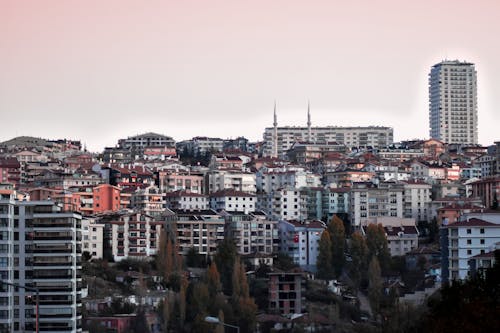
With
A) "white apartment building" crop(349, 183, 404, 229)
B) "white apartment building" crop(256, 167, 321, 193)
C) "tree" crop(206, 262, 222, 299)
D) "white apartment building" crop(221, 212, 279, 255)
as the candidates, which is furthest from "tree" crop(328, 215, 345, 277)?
"white apartment building" crop(256, 167, 321, 193)

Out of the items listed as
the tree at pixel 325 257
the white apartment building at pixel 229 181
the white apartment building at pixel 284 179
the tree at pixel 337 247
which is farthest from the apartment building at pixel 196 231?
the white apartment building at pixel 229 181

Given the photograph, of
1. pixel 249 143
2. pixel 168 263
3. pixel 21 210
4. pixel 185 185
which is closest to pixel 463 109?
pixel 249 143

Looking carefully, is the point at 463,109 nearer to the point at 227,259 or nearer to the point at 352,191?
the point at 352,191

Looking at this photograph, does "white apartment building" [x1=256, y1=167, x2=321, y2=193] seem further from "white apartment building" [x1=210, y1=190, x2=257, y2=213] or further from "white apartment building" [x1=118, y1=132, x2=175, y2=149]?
"white apartment building" [x1=118, y1=132, x2=175, y2=149]

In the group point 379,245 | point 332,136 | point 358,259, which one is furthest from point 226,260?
point 332,136

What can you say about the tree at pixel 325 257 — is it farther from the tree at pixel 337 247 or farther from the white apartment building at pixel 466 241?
the white apartment building at pixel 466 241

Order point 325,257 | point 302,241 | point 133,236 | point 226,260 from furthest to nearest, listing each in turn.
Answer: point 302,241, point 325,257, point 133,236, point 226,260

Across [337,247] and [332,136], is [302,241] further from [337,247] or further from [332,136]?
[332,136]
